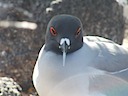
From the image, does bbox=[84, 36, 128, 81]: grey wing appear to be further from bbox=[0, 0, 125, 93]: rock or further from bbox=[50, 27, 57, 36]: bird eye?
bbox=[0, 0, 125, 93]: rock

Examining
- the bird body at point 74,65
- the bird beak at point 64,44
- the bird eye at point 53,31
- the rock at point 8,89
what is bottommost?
the rock at point 8,89

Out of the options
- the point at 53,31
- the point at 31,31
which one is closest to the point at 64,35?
the point at 53,31

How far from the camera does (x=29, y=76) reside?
5.17 metres

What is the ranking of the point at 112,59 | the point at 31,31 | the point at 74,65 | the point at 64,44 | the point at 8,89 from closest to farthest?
the point at 64,44
the point at 74,65
the point at 112,59
the point at 8,89
the point at 31,31

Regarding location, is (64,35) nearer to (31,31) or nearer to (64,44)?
(64,44)

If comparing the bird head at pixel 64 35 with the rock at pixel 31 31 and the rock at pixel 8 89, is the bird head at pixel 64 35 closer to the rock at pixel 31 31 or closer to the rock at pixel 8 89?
the rock at pixel 8 89

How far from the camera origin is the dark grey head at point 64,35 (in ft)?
10.3

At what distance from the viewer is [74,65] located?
128 inches

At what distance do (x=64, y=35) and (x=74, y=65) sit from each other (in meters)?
0.25

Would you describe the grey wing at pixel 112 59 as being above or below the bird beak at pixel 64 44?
below

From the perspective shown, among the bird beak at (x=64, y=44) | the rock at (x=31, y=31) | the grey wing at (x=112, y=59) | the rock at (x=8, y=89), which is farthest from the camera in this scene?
the rock at (x=31, y=31)

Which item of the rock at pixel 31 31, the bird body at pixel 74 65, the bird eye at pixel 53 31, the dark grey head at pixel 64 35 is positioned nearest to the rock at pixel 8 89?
the bird body at pixel 74 65

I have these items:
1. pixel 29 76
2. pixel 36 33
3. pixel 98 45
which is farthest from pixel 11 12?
pixel 98 45

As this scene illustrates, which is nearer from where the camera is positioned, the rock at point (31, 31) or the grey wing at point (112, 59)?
the grey wing at point (112, 59)
